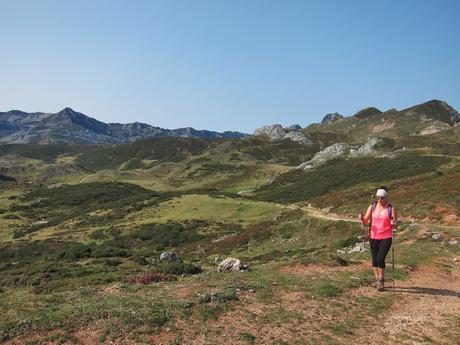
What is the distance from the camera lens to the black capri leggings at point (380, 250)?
1602cm

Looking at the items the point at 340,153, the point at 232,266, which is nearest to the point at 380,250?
Result: the point at 232,266

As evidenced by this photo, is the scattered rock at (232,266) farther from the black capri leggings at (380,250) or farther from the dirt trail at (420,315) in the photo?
the black capri leggings at (380,250)

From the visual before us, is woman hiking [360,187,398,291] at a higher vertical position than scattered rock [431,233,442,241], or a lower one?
higher

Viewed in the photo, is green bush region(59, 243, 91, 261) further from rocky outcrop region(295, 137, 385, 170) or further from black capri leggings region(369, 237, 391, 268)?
rocky outcrop region(295, 137, 385, 170)

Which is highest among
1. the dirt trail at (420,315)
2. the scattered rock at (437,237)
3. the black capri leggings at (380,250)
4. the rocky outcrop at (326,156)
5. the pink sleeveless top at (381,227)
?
the rocky outcrop at (326,156)

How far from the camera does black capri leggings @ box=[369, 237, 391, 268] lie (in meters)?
16.0

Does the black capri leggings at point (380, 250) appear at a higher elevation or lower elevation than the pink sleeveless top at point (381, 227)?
lower

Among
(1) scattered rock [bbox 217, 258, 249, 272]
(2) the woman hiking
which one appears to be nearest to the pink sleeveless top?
(2) the woman hiking

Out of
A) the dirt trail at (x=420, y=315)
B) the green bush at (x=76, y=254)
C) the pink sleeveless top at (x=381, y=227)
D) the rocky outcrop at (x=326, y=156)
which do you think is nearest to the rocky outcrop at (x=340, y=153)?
the rocky outcrop at (x=326, y=156)

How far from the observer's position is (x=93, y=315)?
43.8ft

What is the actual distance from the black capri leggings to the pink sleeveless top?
0.18 metres

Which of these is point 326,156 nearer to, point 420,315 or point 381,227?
point 381,227

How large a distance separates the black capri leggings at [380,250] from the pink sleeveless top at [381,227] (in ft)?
0.60

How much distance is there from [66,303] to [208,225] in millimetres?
63856
